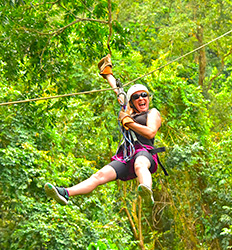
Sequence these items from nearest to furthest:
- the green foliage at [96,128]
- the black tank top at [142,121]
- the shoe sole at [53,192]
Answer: the shoe sole at [53,192]
the black tank top at [142,121]
the green foliage at [96,128]

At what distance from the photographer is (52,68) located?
5.55 m

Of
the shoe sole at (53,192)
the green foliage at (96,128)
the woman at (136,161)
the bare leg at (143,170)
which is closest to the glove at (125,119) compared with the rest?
the woman at (136,161)

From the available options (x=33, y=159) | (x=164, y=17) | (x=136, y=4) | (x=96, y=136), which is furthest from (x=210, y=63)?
(x=33, y=159)

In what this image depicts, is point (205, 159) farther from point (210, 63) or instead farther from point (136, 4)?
point (210, 63)

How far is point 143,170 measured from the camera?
3232mm

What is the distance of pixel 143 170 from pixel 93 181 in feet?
1.16

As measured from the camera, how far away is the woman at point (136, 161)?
10.3 feet

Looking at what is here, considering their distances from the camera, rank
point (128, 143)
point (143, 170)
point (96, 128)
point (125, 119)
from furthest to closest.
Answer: point (96, 128), point (128, 143), point (125, 119), point (143, 170)

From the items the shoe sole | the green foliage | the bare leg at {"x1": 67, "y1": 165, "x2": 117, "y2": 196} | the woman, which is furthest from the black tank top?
the green foliage

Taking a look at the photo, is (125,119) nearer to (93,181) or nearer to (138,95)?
Result: (138,95)

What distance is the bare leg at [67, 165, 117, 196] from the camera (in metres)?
3.23

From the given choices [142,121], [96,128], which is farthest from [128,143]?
[96,128]

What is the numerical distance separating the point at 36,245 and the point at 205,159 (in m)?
4.07

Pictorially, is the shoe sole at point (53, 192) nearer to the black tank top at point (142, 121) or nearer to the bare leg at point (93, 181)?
the bare leg at point (93, 181)
